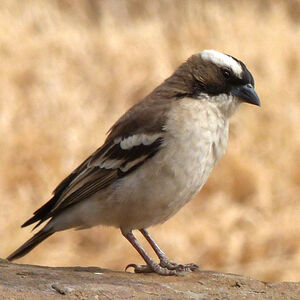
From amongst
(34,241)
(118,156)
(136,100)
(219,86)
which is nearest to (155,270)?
(118,156)

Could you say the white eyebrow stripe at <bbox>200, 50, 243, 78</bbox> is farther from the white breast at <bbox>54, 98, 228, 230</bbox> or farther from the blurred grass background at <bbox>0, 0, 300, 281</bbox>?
the blurred grass background at <bbox>0, 0, 300, 281</bbox>

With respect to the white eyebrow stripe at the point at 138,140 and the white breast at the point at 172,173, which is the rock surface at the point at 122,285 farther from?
the white eyebrow stripe at the point at 138,140

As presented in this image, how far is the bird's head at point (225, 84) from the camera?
5.66 m

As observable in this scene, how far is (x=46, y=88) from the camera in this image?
10578mm

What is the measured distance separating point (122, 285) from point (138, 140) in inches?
40.7

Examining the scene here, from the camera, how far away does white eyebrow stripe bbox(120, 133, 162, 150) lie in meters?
5.53

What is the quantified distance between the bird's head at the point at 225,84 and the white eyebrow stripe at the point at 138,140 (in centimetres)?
37

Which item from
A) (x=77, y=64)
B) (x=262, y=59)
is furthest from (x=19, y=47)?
(x=262, y=59)

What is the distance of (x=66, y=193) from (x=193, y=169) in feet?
3.05

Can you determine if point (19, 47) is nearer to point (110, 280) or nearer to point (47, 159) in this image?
point (47, 159)

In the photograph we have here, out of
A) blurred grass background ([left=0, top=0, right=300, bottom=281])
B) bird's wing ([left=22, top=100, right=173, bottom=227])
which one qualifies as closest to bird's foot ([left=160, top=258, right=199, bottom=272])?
bird's wing ([left=22, top=100, right=173, bottom=227])

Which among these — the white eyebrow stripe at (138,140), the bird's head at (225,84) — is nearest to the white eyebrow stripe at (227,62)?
the bird's head at (225,84)

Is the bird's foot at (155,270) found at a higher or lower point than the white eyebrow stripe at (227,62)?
lower

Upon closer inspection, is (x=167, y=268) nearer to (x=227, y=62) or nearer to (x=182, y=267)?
(x=182, y=267)
